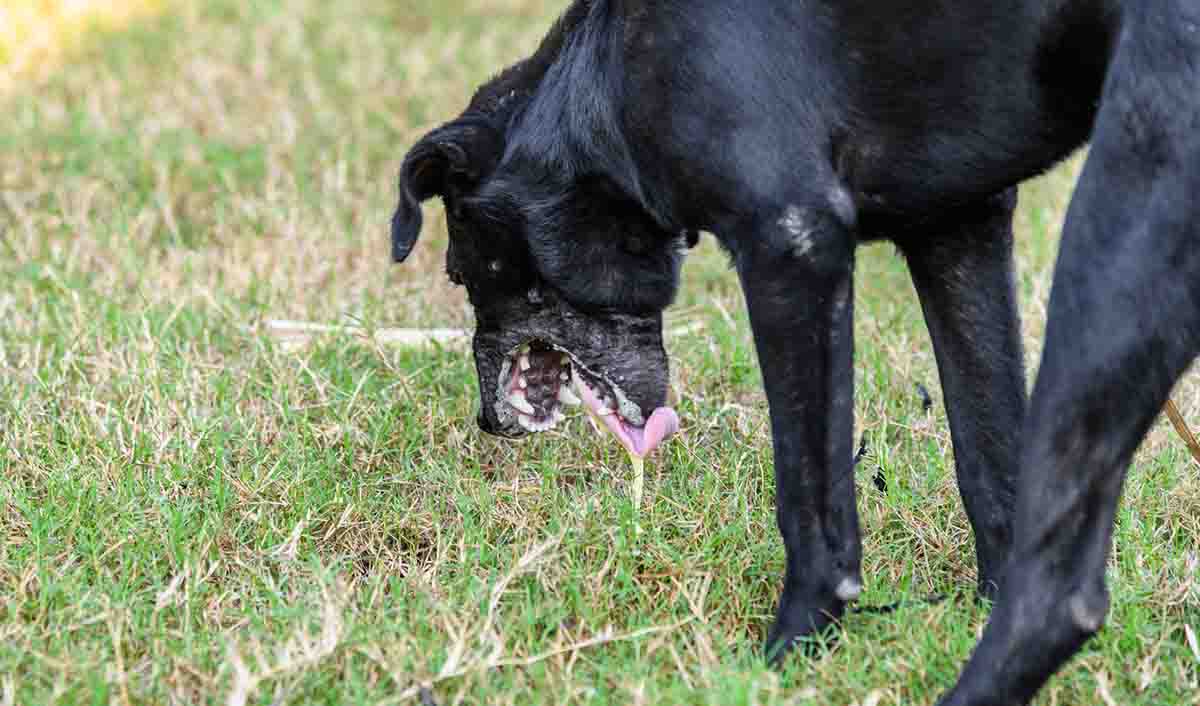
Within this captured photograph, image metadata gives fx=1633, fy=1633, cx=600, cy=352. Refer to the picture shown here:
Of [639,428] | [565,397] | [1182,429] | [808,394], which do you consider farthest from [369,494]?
[1182,429]

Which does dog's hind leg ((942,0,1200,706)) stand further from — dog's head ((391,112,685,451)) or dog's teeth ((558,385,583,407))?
dog's teeth ((558,385,583,407))

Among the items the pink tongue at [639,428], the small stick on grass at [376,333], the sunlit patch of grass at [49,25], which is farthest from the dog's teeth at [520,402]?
the sunlit patch of grass at [49,25]

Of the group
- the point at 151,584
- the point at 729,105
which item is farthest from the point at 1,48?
the point at 729,105

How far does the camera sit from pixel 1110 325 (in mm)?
2789

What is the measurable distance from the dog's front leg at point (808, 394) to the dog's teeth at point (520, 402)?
3.24 ft

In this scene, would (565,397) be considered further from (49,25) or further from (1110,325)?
(49,25)

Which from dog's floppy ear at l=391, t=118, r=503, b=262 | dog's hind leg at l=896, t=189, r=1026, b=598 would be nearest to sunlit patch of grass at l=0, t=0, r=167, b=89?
dog's floppy ear at l=391, t=118, r=503, b=262

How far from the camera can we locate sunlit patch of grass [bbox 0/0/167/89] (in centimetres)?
741

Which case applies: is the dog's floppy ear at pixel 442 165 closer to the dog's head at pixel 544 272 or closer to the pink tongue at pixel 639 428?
the dog's head at pixel 544 272

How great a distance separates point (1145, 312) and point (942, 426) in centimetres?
177

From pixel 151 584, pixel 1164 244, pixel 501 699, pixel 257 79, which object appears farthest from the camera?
pixel 257 79

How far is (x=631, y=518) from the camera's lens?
383 cm

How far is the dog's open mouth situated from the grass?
15 cm

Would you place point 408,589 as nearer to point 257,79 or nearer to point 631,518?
point 631,518
